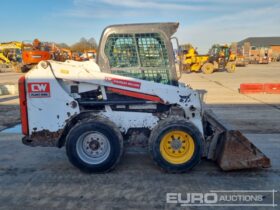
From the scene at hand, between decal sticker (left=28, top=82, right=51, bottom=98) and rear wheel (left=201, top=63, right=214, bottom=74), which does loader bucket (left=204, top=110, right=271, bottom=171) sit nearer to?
decal sticker (left=28, top=82, right=51, bottom=98)

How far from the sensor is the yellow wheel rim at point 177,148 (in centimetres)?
511

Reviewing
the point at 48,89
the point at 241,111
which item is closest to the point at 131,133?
the point at 48,89

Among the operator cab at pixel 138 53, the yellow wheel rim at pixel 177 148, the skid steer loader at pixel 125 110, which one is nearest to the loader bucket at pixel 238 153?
the skid steer loader at pixel 125 110

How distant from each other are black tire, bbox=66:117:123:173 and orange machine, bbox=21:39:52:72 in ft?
91.9

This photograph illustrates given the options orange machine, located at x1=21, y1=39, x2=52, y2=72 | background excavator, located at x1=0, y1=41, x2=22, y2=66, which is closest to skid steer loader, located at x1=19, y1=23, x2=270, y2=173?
orange machine, located at x1=21, y1=39, x2=52, y2=72

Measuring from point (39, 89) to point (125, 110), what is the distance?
1429 mm

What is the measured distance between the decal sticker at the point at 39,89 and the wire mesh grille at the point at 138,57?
43.2 inches

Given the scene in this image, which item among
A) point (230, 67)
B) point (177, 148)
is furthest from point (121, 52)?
point (230, 67)

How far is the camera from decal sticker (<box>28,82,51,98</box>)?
5.24 m

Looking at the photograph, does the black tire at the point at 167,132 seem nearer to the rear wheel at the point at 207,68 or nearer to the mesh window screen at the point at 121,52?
the mesh window screen at the point at 121,52

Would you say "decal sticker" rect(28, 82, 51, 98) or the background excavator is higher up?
the background excavator

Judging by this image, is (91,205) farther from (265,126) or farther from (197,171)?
(265,126)

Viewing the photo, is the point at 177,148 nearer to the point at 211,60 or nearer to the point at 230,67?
the point at 211,60

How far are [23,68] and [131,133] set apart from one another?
3033cm
